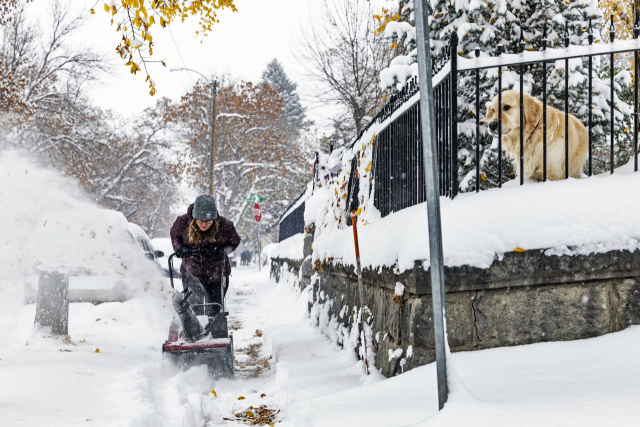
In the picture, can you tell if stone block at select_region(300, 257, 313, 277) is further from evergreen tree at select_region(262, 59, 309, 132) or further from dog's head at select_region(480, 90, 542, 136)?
evergreen tree at select_region(262, 59, 309, 132)

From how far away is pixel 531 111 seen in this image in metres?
4.17

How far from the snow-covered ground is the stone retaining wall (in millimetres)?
94

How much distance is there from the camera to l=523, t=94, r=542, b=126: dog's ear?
163 inches

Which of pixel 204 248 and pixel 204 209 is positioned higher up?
pixel 204 209

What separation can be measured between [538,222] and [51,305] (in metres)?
5.83

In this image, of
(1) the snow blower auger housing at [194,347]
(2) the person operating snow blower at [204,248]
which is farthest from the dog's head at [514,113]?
(1) the snow blower auger housing at [194,347]

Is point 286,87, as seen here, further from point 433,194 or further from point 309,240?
point 433,194

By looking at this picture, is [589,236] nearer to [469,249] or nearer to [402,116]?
[469,249]

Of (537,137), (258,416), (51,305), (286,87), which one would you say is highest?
(286,87)

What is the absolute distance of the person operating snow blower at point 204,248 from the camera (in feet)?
18.6

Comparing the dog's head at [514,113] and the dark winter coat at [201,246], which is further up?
the dog's head at [514,113]

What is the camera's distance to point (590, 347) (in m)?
3.12

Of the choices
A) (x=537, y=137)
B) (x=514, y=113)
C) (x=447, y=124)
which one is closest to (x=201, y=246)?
(x=447, y=124)

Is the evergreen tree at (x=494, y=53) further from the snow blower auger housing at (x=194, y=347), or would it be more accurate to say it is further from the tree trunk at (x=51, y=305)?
the tree trunk at (x=51, y=305)
